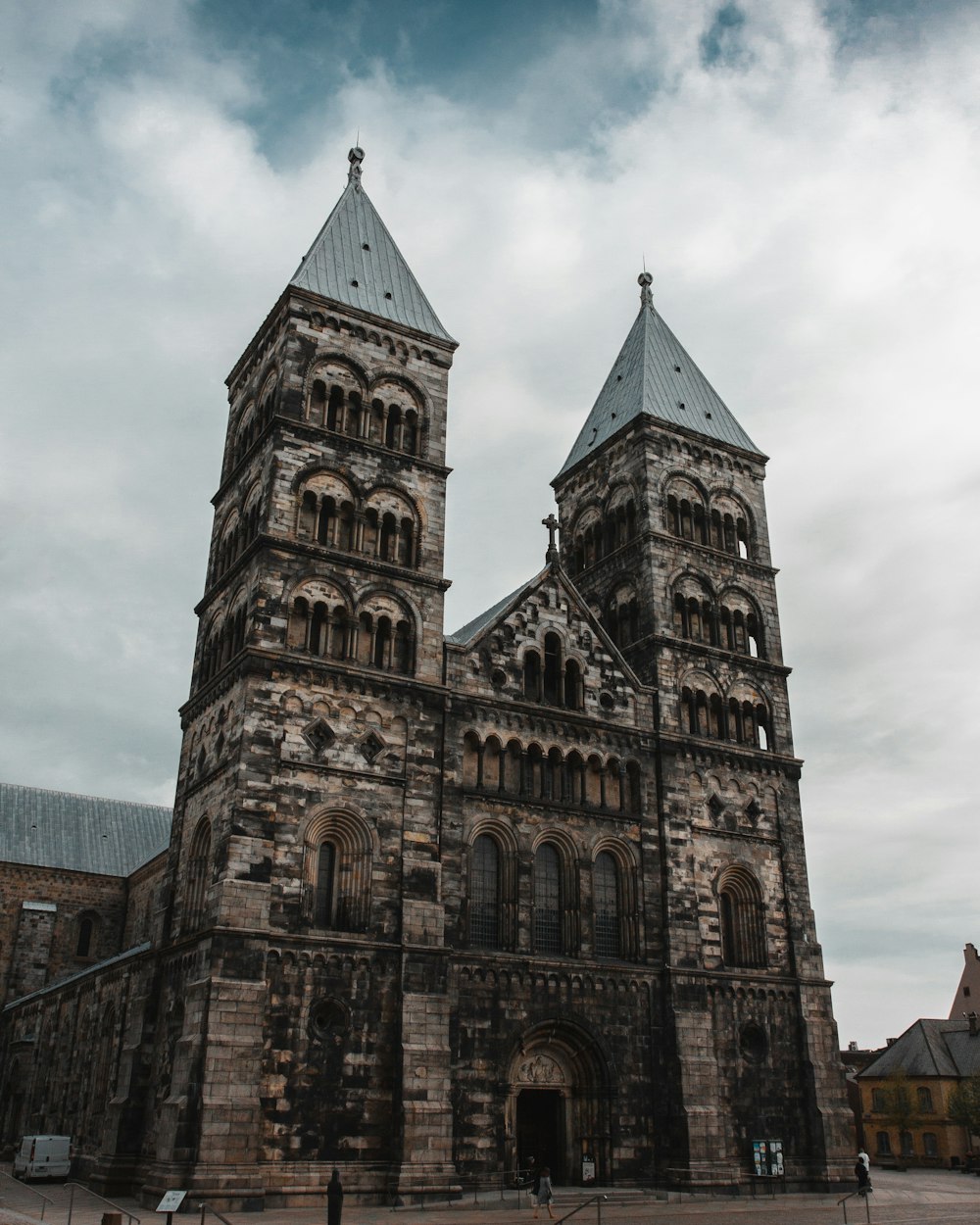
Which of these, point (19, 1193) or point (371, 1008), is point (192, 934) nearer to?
point (371, 1008)

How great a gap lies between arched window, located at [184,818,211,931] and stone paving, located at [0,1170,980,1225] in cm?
788

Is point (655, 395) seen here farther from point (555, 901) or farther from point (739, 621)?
point (555, 901)

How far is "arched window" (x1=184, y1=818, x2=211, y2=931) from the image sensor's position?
112 feet

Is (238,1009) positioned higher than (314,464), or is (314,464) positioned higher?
(314,464)

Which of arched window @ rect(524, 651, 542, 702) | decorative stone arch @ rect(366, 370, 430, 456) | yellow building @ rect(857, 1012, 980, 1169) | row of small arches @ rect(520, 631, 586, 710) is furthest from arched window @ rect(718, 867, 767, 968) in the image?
yellow building @ rect(857, 1012, 980, 1169)

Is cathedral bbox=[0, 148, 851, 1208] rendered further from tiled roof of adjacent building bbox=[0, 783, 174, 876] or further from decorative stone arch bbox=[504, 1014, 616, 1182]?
tiled roof of adjacent building bbox=[0, 783, 174, 876]

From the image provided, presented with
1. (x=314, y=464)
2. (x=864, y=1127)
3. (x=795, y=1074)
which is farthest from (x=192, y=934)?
(x=864, y=1127)

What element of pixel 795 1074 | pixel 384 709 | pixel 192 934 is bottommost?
pixel 795 1074

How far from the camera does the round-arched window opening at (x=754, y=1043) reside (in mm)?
38281

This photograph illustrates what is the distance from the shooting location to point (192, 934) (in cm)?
3166

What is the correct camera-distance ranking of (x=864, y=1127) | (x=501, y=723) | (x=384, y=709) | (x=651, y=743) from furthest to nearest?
(x=864, y=1127) → (x=651, y=743) → (x=501, y=723) → (x=384, y=709)

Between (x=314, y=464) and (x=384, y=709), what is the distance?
9.08 m

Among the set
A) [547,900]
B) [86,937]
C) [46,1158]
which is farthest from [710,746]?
[86,937]

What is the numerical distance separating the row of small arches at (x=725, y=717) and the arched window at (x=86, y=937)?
3694 cm
